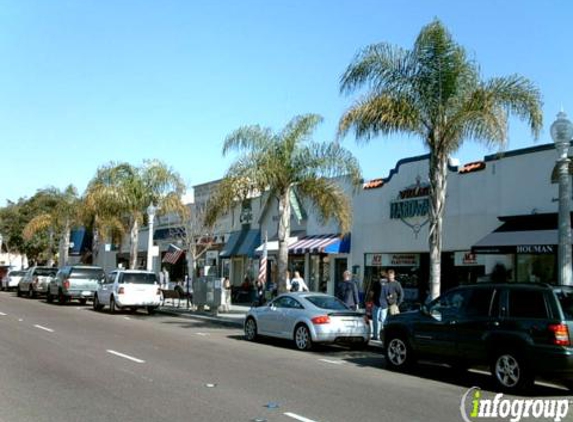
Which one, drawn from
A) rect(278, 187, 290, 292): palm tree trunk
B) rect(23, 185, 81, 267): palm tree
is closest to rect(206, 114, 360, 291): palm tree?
rect(278, 187, 290, 292): palm tree trunk

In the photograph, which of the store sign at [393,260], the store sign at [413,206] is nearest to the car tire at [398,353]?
the store sign at [413,206]

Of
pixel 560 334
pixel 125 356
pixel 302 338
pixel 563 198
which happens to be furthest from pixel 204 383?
pixel 563 198

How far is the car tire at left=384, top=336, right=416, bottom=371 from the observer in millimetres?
12719

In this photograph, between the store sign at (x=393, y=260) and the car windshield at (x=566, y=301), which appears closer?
the car windshield at (x=566, y=301)

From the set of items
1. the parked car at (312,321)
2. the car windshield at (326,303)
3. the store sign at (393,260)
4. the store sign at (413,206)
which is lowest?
the parked car at (312,321)

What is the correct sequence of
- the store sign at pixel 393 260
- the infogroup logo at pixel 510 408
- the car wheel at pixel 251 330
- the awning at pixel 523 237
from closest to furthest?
1. the infogroup logo at pixel 510 408
2. the car wheel at pixel 251 330
3. the awning at pixel 523 237
4. the store sign at pixel 393 260

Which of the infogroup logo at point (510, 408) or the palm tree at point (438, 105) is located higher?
the palm tree at point (438, 105)

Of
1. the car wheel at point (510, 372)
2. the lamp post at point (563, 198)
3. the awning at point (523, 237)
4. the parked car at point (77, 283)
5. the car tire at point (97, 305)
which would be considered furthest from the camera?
the parked car at point (77, 283)

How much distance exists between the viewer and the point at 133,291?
26.7 meters

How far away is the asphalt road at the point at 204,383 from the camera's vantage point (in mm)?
8477

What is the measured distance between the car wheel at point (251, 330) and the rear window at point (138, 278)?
32.5 feet

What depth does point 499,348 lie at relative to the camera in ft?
35.7

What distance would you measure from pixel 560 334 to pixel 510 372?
1019 millimetres

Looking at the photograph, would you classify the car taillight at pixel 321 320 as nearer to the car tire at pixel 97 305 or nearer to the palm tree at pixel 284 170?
the palm tree at pixel 284 170
